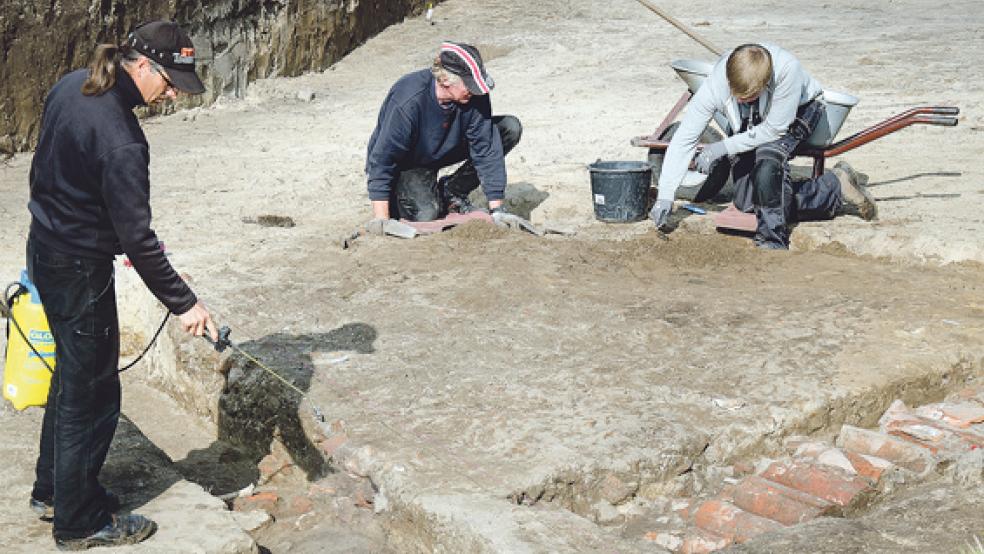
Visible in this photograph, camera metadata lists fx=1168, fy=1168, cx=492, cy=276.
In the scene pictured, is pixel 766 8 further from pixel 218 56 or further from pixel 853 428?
pixel 853 428

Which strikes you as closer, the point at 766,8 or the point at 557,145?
the point at 557,145

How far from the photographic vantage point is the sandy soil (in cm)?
464

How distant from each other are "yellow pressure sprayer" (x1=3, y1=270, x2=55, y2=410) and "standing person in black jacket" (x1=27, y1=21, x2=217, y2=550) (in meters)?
0.09

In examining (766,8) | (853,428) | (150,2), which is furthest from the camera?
(766,8)

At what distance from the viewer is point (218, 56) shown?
12281mm

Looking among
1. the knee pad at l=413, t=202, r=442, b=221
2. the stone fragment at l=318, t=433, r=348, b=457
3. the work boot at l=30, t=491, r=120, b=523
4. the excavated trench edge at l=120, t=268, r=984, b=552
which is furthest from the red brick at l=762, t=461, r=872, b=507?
the knee pad at l=413, t=202, r=442, b=221

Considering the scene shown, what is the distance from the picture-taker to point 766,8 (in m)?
15.6

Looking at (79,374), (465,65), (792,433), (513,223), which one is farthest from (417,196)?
(79,374)

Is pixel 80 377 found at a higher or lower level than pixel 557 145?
higher

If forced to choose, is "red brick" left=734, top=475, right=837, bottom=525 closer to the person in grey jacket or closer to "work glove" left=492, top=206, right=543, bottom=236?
the person in grey jacket

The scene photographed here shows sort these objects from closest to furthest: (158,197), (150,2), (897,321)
Result: (897,321)
(158,197)
(150,2)

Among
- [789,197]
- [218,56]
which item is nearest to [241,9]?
[218,56]

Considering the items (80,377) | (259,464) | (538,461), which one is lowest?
(259,464)

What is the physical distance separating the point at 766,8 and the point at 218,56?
24.5 ft
